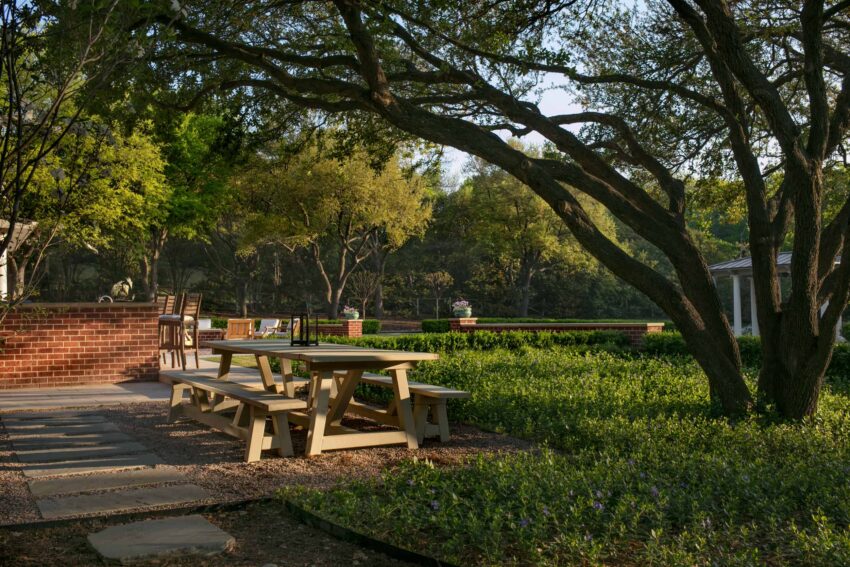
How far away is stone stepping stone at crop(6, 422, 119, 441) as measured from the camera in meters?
6.66

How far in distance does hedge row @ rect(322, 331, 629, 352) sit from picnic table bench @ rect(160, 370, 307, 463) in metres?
5.59

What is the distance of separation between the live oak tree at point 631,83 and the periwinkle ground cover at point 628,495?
88 centimetres

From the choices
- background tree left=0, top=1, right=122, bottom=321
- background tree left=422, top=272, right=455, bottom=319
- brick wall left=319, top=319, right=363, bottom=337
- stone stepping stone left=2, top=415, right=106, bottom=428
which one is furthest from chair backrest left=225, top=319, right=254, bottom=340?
background tree left=422, top=272, right=455, bottom=319

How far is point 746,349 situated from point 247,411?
9685 mm

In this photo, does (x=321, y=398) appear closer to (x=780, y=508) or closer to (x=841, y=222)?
(x=780, y=508)

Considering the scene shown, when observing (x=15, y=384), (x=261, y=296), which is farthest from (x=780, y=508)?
(x=261, y=296)

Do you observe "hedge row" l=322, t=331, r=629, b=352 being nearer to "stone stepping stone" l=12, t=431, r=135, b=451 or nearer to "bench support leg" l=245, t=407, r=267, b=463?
"stone stepping stone" l=12, t=431, r=135, b=451

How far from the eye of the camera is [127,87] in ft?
22.7

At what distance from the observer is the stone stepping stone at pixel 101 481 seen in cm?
463

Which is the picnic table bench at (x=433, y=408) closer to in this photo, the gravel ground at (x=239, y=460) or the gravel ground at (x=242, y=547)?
the gravel ground at (x=239, y=460)

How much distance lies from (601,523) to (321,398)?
8.78 ft

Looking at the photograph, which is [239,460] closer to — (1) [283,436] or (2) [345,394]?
(1) [283,436]

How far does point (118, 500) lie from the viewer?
4398mm

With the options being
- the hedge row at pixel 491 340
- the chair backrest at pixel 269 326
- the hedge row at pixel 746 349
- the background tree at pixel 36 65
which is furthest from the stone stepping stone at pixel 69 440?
the chair backrest at pixel 269 326
